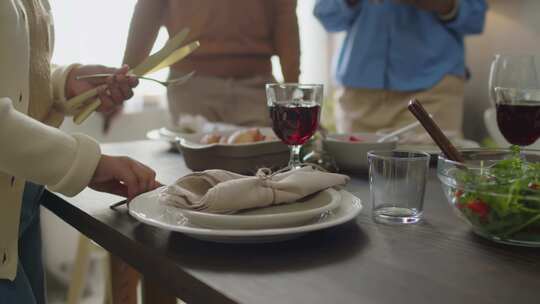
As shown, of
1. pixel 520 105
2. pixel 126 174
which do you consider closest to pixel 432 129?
pixel 520 105

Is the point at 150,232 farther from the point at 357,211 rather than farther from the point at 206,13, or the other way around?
the point at 206,13

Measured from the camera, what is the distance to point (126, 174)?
2.48 feet

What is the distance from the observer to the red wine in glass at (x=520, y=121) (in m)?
0.82

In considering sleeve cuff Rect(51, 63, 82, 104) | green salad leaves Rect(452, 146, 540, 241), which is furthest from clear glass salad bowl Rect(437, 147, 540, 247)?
sleeve cuff Rect(51, 63, 82, 104)

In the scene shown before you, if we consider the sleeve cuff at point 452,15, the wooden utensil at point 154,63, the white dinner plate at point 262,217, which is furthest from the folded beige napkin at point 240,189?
the sleeve cuff at point 452,15

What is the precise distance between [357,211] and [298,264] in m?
0.14

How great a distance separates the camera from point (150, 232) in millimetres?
689

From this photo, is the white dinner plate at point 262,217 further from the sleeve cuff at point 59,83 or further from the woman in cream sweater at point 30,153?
the sleeve cuff at point 59,83

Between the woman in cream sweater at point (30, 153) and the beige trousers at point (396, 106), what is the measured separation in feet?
4.66

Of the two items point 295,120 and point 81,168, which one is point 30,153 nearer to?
point 81,168

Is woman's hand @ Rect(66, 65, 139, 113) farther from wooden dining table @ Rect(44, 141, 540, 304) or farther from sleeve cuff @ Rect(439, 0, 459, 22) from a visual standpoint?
sleeve cuff @ Rect(439, 0, 459, 22)

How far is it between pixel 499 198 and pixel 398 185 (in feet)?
0.53

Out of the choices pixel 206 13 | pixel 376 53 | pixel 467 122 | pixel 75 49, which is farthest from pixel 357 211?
pixel 75 49

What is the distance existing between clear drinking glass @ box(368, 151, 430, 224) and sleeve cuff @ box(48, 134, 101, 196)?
1.26 feet
